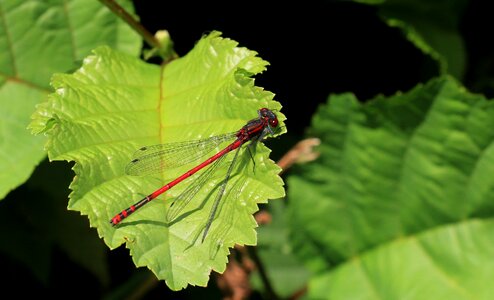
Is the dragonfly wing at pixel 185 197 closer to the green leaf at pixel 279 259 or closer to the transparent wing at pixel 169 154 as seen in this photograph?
the transparent wing at pixel 169 154

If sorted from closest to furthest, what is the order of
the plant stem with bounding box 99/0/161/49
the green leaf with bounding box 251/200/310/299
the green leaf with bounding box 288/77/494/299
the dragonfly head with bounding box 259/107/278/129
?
the dragonfly head with bounding box 259/107/278/129 → the plant stem with bounding box 99/0/161/49 → the green leaf with bounding box 288/77/494/299 → the green leaf with bounding box 251/200/310/299

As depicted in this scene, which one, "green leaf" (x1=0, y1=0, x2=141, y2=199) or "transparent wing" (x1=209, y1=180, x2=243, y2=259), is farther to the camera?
"green leaf" (x1=0, y1=0, x2=141, y2=199)

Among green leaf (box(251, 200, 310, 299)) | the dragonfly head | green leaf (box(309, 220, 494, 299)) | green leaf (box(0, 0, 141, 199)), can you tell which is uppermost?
the dragonfly head

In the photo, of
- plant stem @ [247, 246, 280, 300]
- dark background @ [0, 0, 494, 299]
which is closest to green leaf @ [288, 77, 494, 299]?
plant stem @ [247, 246, 280, 300]

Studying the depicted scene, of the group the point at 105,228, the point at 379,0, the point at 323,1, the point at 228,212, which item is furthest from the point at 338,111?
the point at 105,228

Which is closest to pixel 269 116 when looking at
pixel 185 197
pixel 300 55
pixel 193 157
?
pixel 193 157

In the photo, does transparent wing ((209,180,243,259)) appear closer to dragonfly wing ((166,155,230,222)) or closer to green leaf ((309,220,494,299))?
dragonfly wing ((166,155,230,222))

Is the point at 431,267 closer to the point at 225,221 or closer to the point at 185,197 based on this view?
the point at 225,221

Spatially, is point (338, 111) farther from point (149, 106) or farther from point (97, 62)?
point (97, 62)
